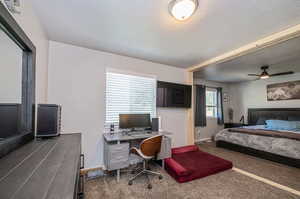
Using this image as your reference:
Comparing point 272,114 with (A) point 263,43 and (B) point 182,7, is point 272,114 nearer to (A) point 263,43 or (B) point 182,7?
(A) point 263,43

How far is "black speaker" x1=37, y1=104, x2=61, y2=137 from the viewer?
1.57 metres

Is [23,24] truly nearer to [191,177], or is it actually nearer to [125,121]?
[125,121]

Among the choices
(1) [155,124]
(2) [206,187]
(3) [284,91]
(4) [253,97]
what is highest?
(3) [284,91]

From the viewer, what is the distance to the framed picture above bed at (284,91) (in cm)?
413

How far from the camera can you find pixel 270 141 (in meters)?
3.01

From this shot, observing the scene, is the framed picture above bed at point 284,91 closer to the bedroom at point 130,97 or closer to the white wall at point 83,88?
the bedroom at point 130,97

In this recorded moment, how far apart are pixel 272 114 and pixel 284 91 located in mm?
856


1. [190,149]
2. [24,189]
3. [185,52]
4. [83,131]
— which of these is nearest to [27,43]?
[24,189]

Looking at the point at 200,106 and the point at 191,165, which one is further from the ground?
the point at 200,106

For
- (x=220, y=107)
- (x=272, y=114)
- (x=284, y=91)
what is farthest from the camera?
Answer: (x=220, y=107)

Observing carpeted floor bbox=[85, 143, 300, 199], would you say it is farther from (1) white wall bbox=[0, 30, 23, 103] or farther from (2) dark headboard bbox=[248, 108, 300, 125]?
(2) dark headboard bbox=[248, 108, 300, 125]

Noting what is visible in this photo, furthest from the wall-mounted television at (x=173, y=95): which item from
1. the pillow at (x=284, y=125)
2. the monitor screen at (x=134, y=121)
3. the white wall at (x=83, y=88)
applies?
the pillow at (x=284, y=125)

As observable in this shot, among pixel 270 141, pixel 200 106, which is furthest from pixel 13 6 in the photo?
pixel 200 106

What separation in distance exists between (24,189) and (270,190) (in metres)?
2.88
